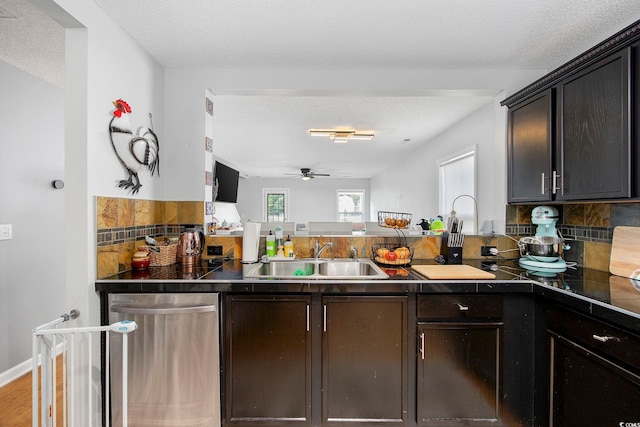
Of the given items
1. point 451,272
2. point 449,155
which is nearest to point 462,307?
point 451,272

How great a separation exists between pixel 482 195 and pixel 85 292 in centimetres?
309

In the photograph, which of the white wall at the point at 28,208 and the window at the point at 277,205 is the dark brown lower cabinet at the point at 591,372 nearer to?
the white wall at the point at 28,208

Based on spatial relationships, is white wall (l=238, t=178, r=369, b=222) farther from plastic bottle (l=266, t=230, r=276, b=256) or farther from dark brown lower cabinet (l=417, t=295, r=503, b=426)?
dark brown lower cabinet (l=417, t=295, r=503, b=426)

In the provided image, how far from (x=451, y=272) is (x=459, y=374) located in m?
0.53

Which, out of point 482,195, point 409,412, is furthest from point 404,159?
point 409,412

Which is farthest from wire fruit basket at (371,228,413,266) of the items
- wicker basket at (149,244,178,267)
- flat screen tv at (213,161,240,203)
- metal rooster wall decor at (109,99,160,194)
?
flat screen tv at (213,161,240,203)

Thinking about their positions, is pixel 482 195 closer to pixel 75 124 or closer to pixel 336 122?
pixel 336 122

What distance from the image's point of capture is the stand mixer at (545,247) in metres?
1.93

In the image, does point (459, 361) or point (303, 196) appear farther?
point (303, 196)

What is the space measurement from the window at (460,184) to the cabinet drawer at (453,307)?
1473mm

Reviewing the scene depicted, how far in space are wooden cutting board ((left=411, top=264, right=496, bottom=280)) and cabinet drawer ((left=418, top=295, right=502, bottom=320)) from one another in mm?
105

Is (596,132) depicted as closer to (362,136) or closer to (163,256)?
(163,256)

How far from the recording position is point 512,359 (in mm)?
1673

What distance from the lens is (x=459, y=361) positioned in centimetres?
166
